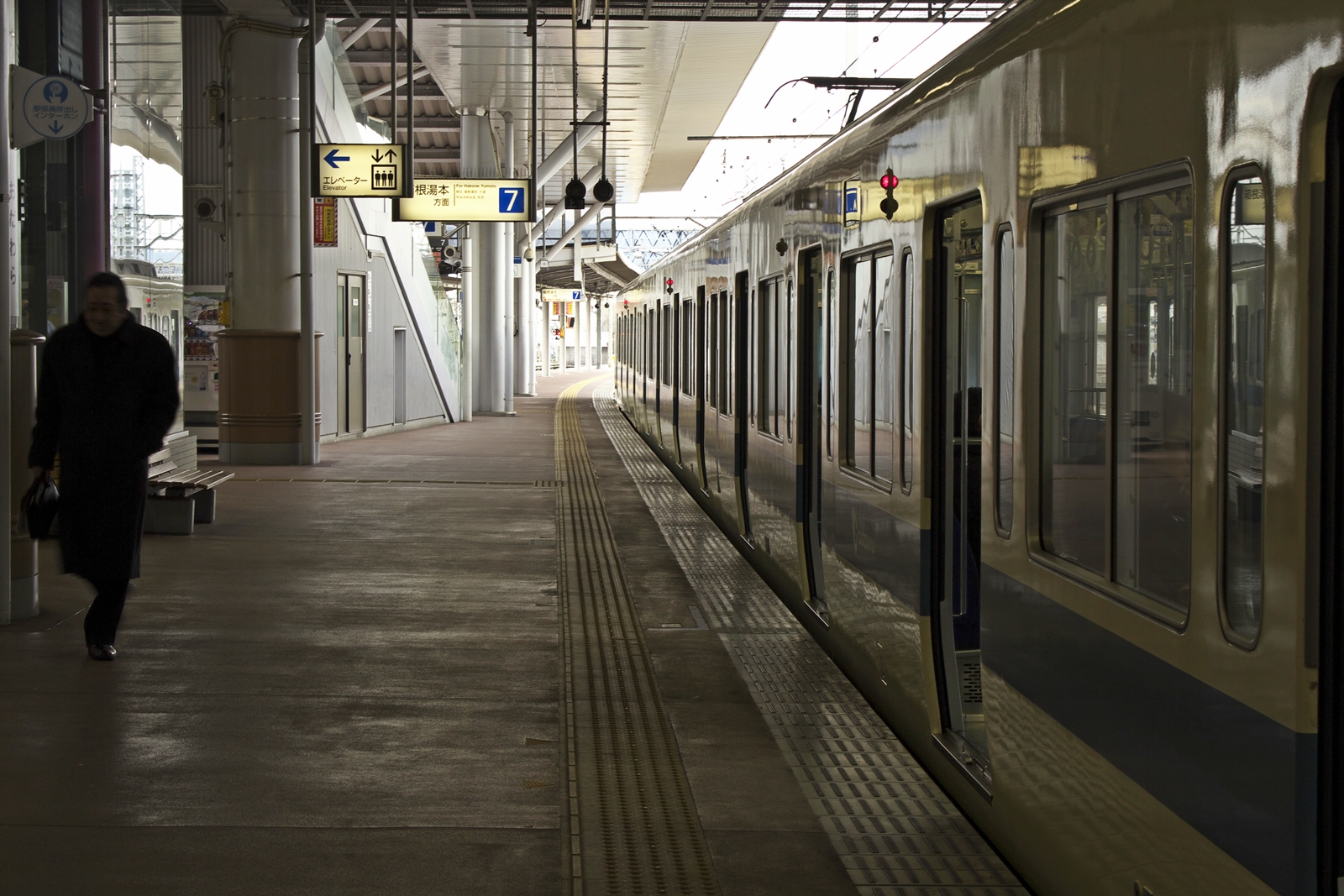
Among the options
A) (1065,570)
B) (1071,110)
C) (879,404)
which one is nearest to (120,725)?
(879,404)

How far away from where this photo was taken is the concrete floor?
3.82 meters

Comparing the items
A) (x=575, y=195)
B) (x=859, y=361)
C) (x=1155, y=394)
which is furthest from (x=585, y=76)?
(x=1155, y=394)

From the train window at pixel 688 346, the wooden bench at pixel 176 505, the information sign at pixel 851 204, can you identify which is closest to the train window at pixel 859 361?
the information sign at pixel 851 204

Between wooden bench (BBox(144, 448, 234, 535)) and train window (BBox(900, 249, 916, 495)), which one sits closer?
train window (BBox(900, 249, 916, 495))

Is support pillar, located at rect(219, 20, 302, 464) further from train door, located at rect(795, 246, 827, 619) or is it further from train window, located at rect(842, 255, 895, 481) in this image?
train window, located at rect(842, 255, 895, 481)

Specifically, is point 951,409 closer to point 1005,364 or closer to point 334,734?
point 1005,364

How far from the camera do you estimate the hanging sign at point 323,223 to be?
1739cm

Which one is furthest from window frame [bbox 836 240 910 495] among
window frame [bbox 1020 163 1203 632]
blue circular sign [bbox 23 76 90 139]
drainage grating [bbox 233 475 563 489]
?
drainage grating [bbox 233 475 563 489]

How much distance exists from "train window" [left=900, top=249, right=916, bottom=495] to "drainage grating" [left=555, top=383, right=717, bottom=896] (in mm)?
1348

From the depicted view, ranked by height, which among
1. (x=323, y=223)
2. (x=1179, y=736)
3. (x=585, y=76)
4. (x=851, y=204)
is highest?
(x=585, y=76)

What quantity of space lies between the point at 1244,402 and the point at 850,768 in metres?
2.56

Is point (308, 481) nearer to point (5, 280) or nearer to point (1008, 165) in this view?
point (5, 280)

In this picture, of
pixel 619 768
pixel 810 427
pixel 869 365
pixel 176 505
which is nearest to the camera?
pixel 619 768

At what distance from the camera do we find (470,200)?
55.8ft
